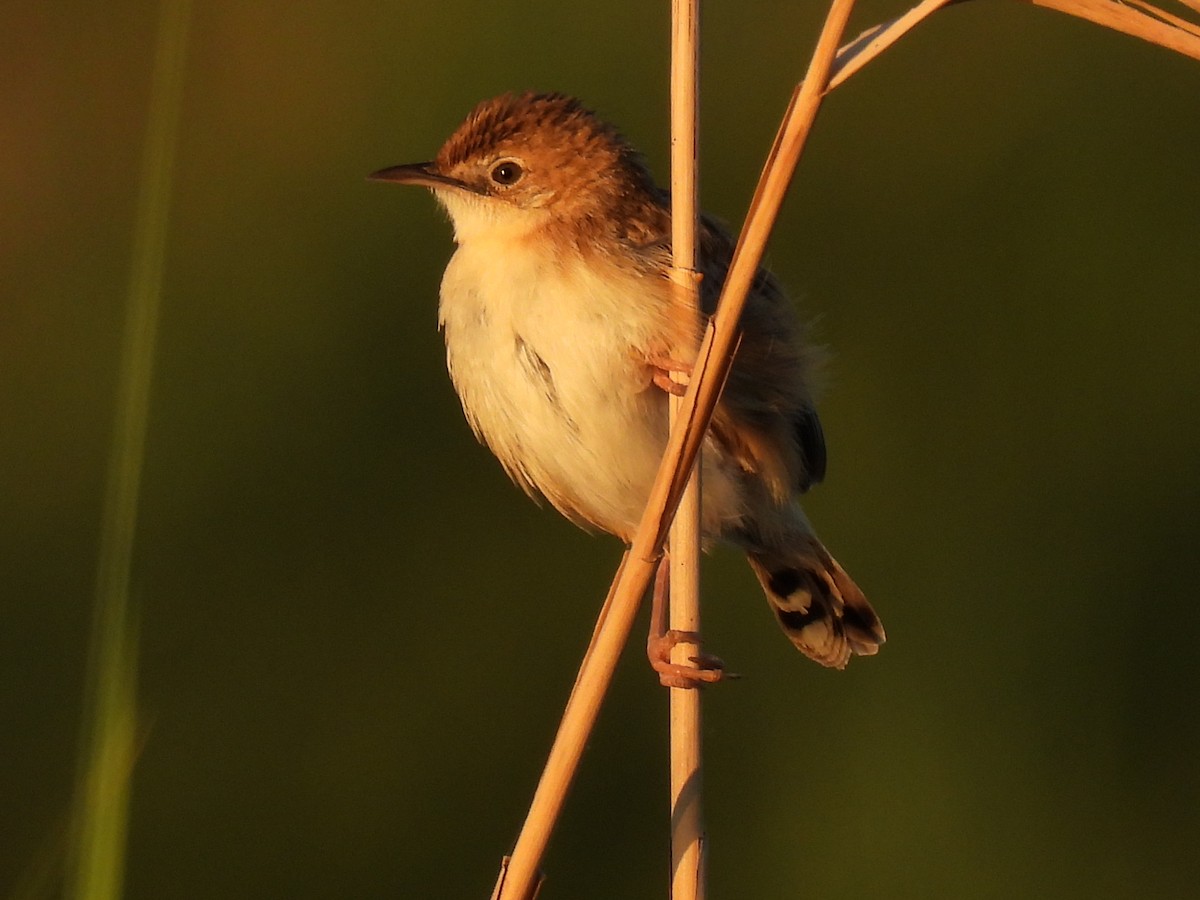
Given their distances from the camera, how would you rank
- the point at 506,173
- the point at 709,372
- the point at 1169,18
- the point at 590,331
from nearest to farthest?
the point at 1169,18, the point at 709,372, the point at 590,331, the point at 506,173

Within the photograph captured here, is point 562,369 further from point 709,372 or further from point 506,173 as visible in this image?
point 709,372

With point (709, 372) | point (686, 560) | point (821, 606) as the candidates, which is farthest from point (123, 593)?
point (821, 606)

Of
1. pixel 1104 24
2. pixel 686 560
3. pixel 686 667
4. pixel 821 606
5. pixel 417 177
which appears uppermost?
pixel 1104 24

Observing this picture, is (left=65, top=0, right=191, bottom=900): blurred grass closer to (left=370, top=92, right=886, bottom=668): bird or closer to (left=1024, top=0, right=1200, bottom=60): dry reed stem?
(left=1024, top=0, right=1200, bottom=60): dry reed stem

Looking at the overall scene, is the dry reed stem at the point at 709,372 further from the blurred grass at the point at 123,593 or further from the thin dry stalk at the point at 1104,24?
the blurred grass at the point at 123,593

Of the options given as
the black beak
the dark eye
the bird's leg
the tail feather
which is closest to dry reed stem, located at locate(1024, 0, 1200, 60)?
the bird's leg

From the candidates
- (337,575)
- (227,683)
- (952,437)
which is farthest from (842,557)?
(227,683)

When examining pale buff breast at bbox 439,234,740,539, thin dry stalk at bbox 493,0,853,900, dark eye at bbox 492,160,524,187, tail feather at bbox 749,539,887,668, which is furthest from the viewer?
tail feather at bbox 749,539,887,668

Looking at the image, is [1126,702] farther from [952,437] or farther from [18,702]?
[18,702]
